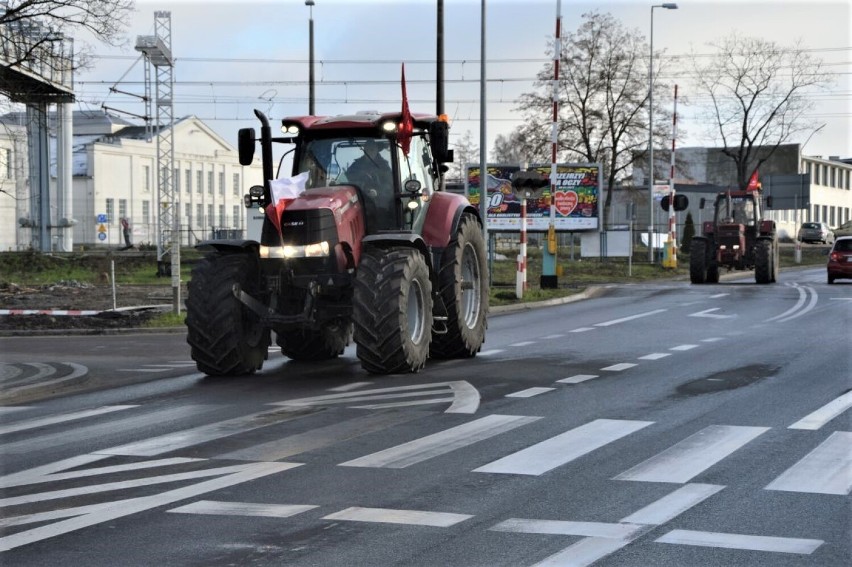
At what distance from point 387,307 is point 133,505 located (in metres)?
6.13

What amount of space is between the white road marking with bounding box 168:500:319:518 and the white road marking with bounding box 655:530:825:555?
2063 millimetres

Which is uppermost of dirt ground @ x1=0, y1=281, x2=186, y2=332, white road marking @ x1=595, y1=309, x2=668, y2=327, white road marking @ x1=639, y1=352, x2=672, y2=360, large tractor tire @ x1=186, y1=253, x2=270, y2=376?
large tractor tire @ x1=186, y1=253, x2=270, y2=376

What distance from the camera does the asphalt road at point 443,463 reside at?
6395 millimetres

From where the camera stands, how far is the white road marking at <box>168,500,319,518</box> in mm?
7090

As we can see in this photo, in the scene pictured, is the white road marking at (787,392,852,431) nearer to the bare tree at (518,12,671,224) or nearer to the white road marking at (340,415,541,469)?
the white road marking at (340,415,541,469)

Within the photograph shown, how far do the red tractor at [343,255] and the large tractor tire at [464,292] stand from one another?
25 mm

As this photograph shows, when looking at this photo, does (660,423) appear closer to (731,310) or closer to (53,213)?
(731,310)

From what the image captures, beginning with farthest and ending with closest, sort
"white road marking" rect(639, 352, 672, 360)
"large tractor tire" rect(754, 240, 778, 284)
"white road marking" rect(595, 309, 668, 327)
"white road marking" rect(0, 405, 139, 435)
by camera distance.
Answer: "large tractor tire" rect(754, 240, 778, 284) → "white road marking" rect(595, 309, 668, 327) → "white road marking" rect(639, 352, 672, 360) → "white road marking" rect(0, 405, 139, 435)

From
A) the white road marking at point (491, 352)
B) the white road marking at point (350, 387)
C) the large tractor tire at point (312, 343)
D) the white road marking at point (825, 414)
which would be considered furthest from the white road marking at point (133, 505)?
the white road marking at point (491, 352)

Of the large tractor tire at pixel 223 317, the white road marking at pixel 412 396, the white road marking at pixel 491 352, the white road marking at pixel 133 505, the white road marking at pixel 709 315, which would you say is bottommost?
the white road marking at pixel 709 315

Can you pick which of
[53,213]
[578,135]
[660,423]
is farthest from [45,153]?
[660,423]

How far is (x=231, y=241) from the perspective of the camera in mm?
14055

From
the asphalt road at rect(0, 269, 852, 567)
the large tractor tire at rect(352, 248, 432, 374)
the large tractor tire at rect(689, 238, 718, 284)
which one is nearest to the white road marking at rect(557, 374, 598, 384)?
the asphalt road at rect(0, 269, 852, 567)

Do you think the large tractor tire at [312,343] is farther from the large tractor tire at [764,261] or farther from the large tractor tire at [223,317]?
the large tractor tire at [764,261]
